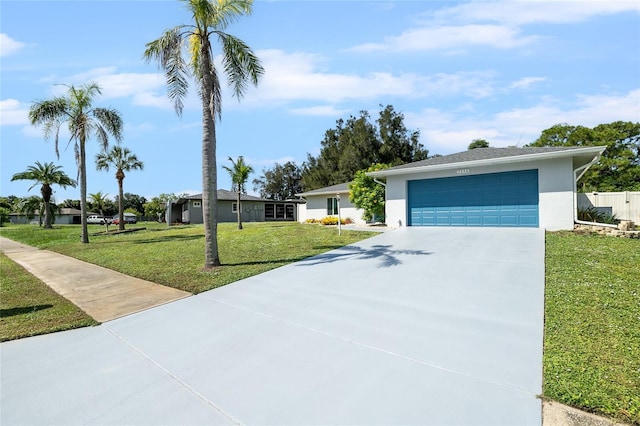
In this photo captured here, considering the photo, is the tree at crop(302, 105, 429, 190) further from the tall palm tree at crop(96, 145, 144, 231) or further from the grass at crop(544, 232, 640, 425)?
the grass at crop(544, 232, 640, 425)

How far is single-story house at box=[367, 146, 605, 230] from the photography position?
433 inches

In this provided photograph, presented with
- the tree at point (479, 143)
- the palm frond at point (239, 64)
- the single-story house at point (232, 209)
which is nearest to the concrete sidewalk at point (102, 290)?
the palm frond at point (239, 64)

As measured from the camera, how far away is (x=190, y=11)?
809 cm

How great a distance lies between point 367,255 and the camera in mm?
8305

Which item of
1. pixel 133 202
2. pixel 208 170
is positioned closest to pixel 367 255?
pixel 208 170

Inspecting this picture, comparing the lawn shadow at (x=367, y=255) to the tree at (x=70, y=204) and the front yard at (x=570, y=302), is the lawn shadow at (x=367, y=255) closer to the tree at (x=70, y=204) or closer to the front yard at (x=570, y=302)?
the front yard at (x=570, y=302)

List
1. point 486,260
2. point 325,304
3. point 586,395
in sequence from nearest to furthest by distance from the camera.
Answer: point 586,395
point 325,304
point 486,260

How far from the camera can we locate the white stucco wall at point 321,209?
22334 millimetres

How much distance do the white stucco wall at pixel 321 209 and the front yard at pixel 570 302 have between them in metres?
12.0

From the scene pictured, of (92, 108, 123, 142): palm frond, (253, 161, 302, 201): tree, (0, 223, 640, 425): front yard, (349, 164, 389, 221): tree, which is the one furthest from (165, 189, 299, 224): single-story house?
(0, 223, 640, 425): front yard

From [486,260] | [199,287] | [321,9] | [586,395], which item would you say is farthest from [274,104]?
[586,395]

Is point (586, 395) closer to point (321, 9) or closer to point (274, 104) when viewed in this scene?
point (321, 9)

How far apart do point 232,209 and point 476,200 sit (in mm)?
27257

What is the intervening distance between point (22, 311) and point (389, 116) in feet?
125
